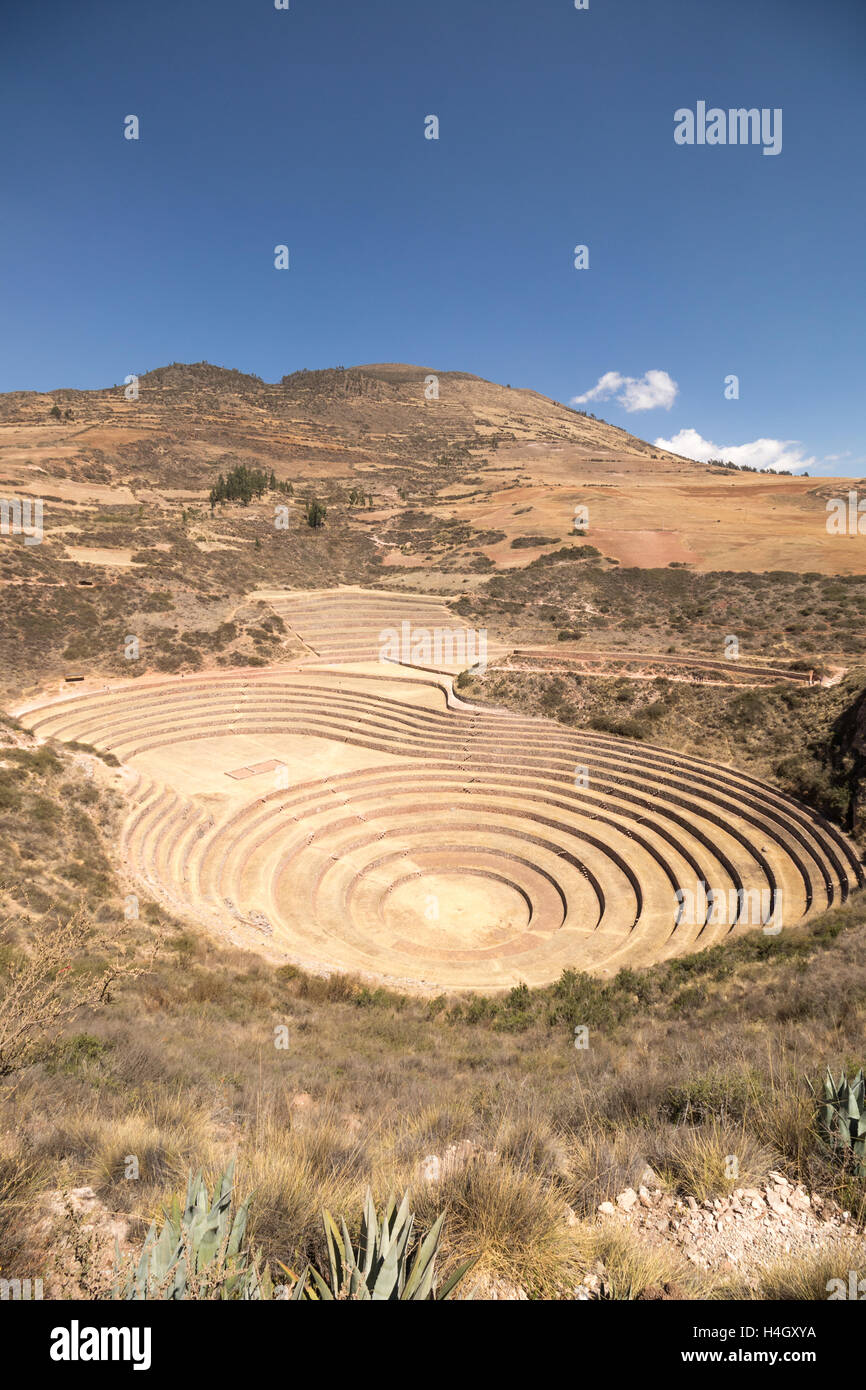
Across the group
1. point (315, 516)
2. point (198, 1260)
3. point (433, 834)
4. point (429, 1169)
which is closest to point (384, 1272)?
point (198, 1260)

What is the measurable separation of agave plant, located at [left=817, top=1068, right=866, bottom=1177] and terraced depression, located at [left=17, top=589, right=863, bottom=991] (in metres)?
9.15

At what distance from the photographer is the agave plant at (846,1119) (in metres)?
4.38

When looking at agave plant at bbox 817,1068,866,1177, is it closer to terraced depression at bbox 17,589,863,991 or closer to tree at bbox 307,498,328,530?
terraced depression at bbox 17,589,863,991

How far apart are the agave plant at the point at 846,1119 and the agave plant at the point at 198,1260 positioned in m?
4.08

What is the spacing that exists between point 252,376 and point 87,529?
97.8m

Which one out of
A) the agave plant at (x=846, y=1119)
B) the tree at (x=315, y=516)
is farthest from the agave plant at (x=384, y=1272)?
the tree at (x=315, y=516)

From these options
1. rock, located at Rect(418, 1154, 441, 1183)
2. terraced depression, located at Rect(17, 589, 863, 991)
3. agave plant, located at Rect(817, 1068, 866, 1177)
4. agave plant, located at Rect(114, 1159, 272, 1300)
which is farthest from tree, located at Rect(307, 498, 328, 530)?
agave plant, located at Rect(114, 1159, 272, 1300)

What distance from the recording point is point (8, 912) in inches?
427

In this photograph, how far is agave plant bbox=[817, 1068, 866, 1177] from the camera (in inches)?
172

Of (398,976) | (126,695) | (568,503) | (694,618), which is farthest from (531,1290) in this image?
(568,503)

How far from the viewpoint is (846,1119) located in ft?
14.7

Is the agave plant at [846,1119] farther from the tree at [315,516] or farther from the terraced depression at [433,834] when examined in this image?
the tree at [315,516]
